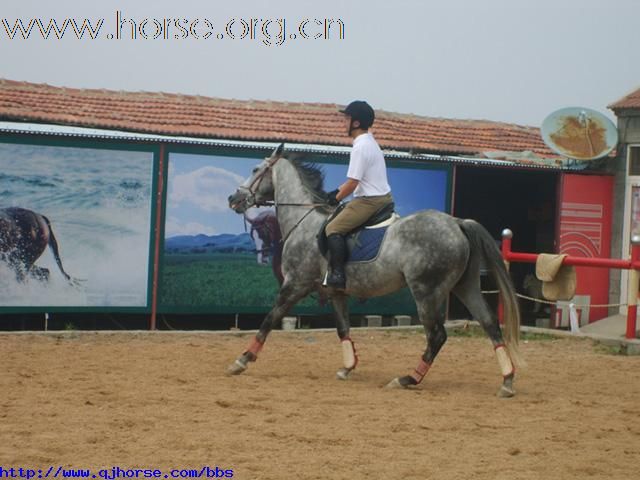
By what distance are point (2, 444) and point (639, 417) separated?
4.76 metres

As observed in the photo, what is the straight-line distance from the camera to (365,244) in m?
9.75

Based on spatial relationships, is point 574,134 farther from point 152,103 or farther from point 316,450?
point 316,450

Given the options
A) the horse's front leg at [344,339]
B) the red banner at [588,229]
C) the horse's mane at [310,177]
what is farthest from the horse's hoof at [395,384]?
the red banner at [588,229]

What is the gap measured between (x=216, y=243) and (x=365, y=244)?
4.84m

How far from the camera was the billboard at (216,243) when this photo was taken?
13898 mm

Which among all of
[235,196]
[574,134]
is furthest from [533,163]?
[235,196]

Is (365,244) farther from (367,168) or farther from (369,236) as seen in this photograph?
(367,168)

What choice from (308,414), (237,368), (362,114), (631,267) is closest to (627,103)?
(631,267)

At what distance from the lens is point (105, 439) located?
22.1 ft

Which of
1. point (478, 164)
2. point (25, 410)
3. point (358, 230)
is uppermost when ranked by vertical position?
point (478, 164)

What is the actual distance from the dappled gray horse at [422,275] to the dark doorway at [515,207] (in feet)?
26.2

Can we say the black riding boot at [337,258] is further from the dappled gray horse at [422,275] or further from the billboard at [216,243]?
the billboard at [216,243]

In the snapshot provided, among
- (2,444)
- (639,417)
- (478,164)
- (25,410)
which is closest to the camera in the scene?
(2,444)

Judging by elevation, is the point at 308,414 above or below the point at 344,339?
below
